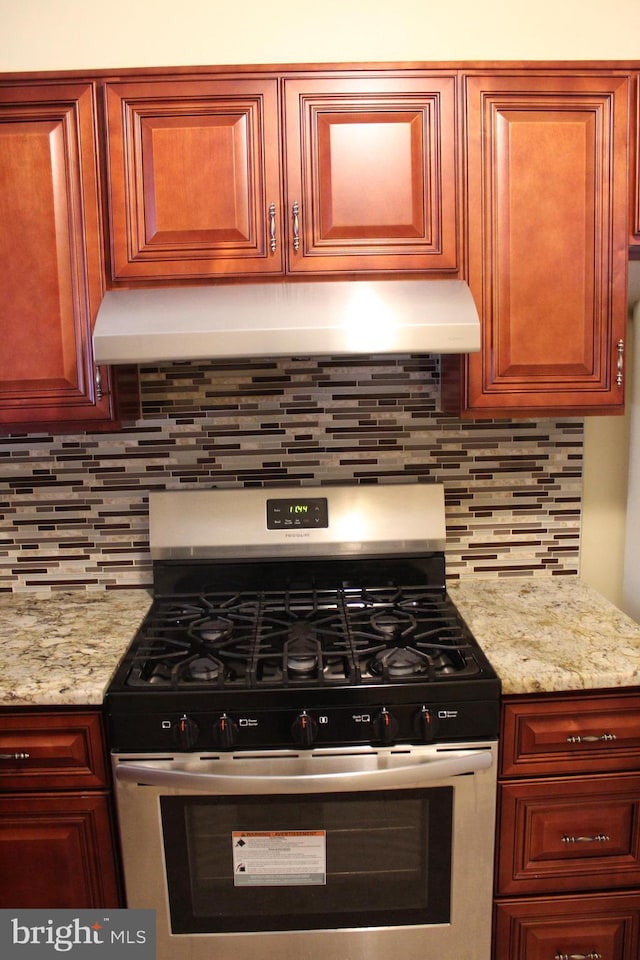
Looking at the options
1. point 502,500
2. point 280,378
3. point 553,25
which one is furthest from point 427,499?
point 553,25

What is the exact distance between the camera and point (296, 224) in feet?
5.21

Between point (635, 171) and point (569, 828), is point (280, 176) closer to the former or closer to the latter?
point (635, 171)

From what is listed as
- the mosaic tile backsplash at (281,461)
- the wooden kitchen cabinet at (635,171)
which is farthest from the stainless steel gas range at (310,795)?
the wooden kitchen cabinet at (635,171)

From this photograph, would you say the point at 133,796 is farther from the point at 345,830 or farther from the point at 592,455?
the point at 592,455

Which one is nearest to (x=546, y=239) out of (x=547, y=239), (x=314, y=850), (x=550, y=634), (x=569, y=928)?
(x=547, y=239)

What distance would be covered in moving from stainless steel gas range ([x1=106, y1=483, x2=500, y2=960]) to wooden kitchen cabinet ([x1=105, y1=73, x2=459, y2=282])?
0.91m

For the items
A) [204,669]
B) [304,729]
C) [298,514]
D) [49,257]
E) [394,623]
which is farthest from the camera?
[298,514]

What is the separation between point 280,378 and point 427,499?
54cm

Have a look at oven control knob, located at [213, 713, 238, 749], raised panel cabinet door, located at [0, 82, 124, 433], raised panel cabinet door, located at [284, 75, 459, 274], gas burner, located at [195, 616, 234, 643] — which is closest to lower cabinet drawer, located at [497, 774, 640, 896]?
oven control knob, located at [213, 713, 238, 749]

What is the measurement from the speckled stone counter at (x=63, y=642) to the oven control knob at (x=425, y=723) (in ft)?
2.18

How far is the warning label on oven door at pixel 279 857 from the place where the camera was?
146cm

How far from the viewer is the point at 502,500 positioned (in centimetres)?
200

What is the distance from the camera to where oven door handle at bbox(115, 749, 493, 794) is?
141 centimetres

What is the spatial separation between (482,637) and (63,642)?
102 centimetres
